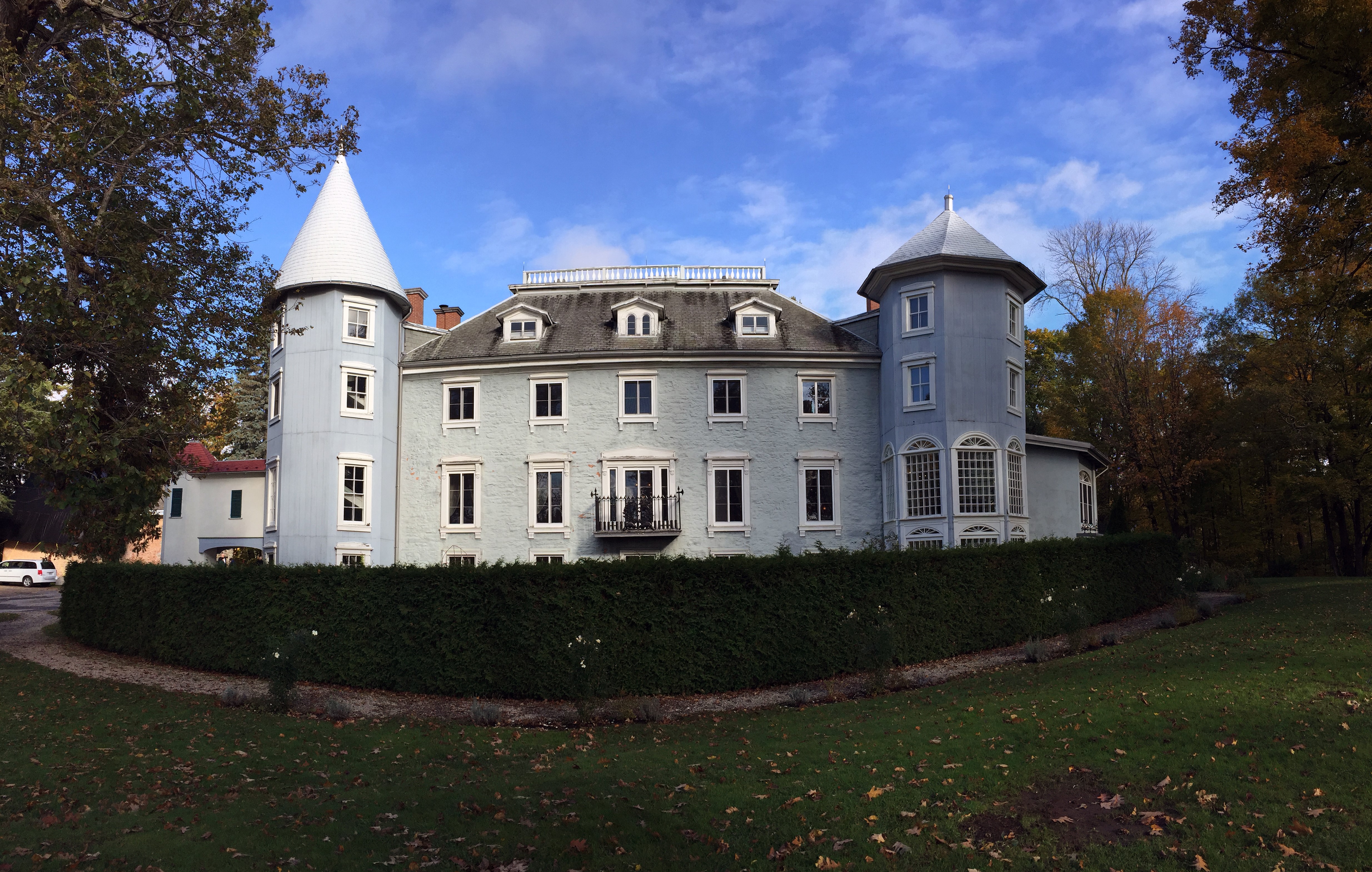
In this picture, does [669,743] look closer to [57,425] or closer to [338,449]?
[57,425]

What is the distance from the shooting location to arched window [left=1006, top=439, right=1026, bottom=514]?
27203 millimetres

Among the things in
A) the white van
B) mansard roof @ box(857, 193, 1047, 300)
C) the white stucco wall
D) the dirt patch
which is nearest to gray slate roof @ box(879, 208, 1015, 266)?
mansard roof @ box(857, 193, 1047, 300)

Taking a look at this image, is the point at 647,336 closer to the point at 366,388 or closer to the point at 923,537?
Answer: the point at 366,388

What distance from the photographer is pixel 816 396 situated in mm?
29578

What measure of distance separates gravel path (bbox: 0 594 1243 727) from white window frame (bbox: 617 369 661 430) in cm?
1343

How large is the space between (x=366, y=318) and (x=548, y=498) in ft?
26.8

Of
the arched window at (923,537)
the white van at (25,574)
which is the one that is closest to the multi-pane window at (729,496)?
the arched window at (923,537)

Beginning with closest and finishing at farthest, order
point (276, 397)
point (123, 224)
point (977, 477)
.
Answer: point (123, 224)
point (977, 477)
point (276, 397)

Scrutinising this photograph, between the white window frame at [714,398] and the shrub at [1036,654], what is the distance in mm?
13195

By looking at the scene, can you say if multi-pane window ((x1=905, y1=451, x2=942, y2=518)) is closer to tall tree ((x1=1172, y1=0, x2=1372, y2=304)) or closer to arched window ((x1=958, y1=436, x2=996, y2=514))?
arched window ((x1=958, y1=436, x2=996, y2=514))

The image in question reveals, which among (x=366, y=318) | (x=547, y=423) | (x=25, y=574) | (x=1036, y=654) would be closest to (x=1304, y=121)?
(x=1036, y=654)

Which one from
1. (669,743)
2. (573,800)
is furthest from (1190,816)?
(669,743)

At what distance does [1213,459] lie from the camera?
39.5 metres

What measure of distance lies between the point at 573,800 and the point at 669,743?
331 cm
